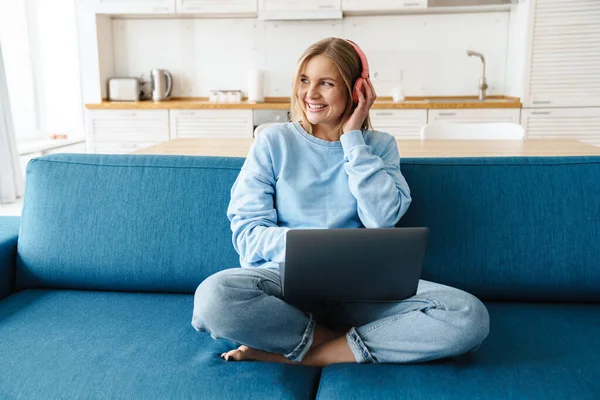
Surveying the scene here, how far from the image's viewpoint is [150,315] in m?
1.43

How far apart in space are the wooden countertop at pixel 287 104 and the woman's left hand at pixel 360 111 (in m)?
2.56

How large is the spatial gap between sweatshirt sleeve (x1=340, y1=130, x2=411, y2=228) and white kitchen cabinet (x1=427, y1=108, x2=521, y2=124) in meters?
2.75

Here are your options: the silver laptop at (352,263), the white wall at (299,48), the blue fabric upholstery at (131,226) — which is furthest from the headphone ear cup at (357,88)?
the white wall at (299,48)

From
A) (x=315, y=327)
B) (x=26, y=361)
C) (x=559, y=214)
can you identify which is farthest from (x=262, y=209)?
(x=559, y=214)

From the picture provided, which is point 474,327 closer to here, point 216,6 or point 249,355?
point 249,355

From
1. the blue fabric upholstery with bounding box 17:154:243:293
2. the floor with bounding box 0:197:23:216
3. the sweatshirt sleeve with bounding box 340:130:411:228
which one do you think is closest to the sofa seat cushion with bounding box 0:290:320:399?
the blue fabric upholstery with bounding box 17:154:243:293

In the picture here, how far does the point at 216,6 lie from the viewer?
14.1 feet

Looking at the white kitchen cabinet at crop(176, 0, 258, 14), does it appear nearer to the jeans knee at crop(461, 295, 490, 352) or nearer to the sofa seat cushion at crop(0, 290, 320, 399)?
the sofa seat cushion at crop(0, 290, 320, 399)

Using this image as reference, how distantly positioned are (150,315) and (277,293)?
0.34m

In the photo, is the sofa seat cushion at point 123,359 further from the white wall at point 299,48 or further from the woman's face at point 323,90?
the white wall at point 299,48

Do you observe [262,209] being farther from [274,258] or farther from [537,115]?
[537,115]

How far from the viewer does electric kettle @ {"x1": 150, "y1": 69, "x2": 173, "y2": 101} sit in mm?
4469

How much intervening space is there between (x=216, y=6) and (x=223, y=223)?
10.3ft

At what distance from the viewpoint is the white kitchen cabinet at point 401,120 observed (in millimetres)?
4090
